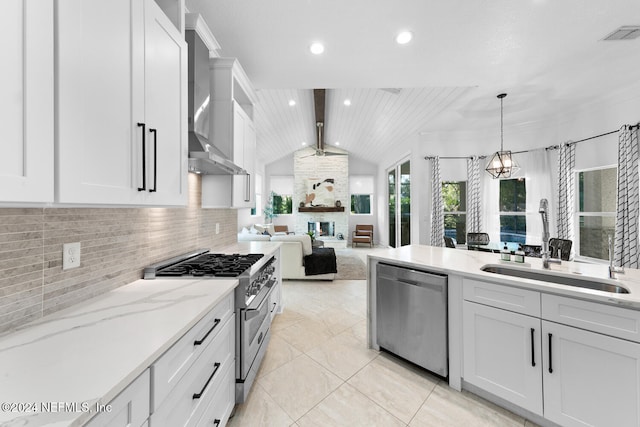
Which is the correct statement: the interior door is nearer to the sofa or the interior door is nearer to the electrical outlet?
the sofa

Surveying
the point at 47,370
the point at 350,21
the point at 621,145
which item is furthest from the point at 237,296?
the point at 621,145

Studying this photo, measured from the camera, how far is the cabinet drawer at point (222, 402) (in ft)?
3.92

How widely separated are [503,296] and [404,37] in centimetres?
211

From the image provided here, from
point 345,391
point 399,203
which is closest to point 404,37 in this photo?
point 345,391

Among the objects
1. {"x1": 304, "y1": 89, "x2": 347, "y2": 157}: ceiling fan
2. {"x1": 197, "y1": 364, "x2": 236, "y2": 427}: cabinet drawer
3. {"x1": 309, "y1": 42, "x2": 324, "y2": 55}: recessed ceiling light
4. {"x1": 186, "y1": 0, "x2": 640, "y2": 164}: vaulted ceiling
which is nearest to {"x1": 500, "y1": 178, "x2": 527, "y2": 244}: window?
{"x1": 186, "y1": 0, "x2": 640, "y2": 164}: vaulted ceiling

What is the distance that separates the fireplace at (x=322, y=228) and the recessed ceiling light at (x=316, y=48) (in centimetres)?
691

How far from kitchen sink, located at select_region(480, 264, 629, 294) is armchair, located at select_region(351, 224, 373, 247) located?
6590 millimetres

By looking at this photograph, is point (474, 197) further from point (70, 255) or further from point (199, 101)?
point (70, 255)

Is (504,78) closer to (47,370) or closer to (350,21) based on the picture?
(350,21)

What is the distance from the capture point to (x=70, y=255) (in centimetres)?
111

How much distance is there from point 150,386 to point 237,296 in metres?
0.75

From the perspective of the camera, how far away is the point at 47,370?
68 cm

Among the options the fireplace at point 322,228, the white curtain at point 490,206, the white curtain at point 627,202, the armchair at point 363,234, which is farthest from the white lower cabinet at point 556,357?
the fireplace at point 322,228

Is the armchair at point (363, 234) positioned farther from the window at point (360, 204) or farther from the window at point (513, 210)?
the window at point (513, 210)
